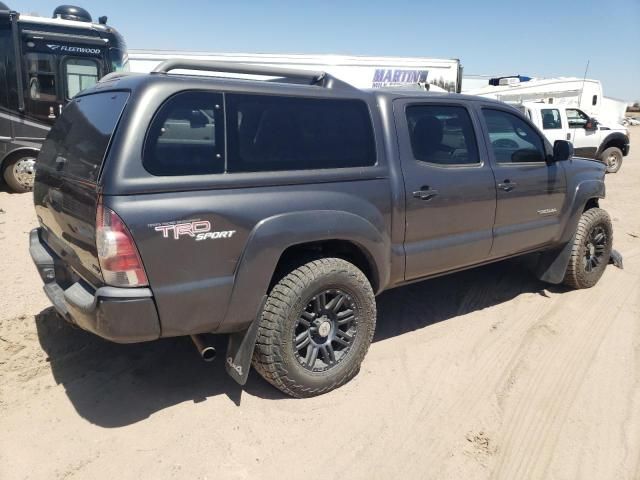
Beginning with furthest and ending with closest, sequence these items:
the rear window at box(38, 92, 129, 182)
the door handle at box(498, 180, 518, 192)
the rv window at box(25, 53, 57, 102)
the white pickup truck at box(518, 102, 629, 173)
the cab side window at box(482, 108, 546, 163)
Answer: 1. the white pickup truck at box(518, 102, 629, 173)
2. the rv window at box(25, 53, 57, 102)
3. the cab side window at box(482, 108, 546, 163)
4. the door handle at box(498, 180, 518, 192)
5. the rear window at box(38, 92, 129, 182)

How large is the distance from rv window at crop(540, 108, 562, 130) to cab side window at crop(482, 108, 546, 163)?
29.5ft

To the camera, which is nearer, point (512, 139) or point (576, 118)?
point (512, 139)

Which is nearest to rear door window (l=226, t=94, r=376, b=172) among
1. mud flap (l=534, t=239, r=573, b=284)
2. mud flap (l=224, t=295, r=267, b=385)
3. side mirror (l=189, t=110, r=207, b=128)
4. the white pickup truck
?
side mirror (l=189, t=110, r=207, b=128)

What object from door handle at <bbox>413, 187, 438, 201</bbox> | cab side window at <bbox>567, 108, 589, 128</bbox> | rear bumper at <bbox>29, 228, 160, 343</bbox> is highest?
door handle at <bbox>413, 187, 438, 201</bbox>

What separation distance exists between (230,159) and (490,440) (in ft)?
6.74

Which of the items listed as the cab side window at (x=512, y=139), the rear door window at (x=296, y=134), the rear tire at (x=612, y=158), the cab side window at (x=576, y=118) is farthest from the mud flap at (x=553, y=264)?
the rear tire at (x=612, y=158)

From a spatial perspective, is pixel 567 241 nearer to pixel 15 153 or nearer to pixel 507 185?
pixel 507 185

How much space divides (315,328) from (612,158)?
47.5 ft

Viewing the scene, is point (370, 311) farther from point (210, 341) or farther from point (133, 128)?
point (133, 128)

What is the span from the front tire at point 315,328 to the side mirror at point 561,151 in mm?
2375

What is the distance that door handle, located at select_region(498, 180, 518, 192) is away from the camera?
407cm

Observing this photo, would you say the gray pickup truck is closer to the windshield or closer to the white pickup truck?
the windshield

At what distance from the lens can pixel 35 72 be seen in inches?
356

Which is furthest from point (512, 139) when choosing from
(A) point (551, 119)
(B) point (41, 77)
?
(A) point (551, 119)
